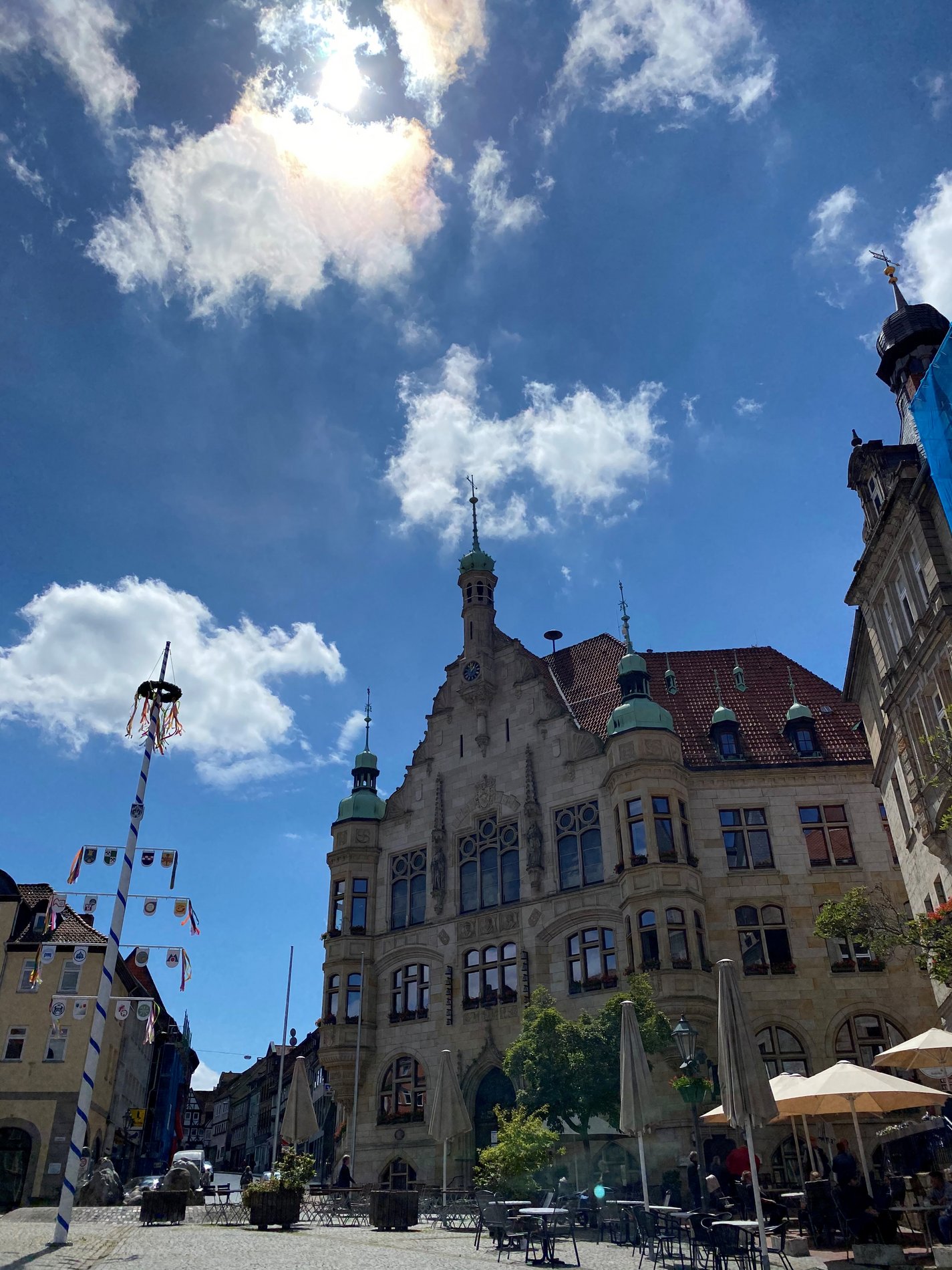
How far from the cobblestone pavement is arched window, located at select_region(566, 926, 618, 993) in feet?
38.9

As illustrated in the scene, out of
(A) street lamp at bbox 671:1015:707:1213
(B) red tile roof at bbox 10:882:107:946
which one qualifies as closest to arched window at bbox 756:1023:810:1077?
(A) street lamp at bbox 671:1015:707:1213

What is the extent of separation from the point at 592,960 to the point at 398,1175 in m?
11.9

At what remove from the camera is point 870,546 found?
2588cm

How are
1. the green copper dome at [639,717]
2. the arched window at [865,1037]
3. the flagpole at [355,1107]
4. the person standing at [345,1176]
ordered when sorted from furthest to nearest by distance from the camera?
1. the flagpole at [355,1107]
2. the green copper dome at [639,717]
3. the person standing at [345,1176]
4. the arched window at [865,1037]

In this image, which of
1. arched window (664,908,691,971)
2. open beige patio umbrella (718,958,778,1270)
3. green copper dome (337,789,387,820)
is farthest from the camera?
green copper dome (337,789,387,820)

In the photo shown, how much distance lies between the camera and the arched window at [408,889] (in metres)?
40.6

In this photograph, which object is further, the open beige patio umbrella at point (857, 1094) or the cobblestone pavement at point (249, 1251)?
the open beige patio umbrella at point (857, 1094)

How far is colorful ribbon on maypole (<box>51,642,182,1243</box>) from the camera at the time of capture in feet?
58.7

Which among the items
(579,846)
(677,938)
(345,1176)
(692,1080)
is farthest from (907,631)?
(345,1176)

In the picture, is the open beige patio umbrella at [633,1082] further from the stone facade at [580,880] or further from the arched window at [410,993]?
the arched window at [410,993]

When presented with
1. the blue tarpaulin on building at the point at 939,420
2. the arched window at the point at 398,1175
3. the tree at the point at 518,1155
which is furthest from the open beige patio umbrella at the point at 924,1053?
the arched window at the point at 398,1175

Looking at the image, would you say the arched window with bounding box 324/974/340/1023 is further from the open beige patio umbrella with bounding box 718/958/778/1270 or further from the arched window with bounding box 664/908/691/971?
the open beige patio umbrella with bounding box 718/958/778/1270

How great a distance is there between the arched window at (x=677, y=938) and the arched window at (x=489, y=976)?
7.06 meters

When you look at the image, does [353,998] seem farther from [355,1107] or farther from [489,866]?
[489,866]
